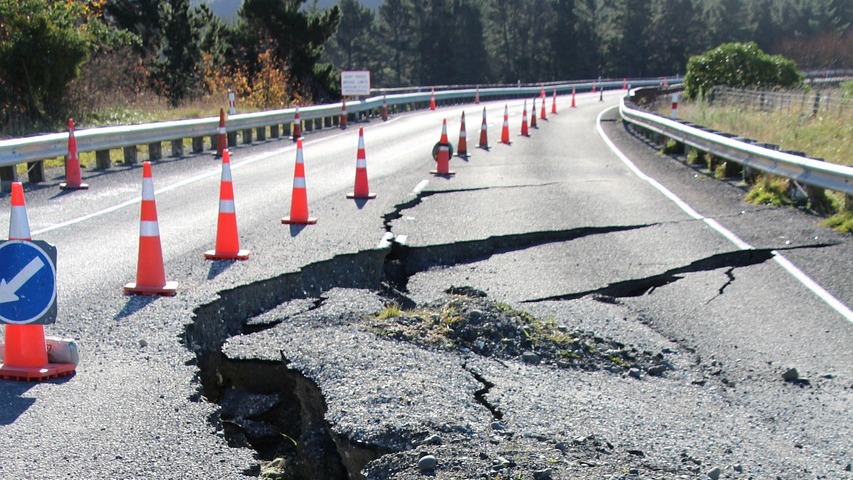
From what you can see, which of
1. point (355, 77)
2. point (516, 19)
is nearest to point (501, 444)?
point (355, 77)

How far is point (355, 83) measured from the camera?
36.8 m

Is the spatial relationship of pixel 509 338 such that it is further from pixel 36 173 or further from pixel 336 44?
pixel 336 44

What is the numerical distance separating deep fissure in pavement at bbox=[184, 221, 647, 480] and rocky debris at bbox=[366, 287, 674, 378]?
640mm

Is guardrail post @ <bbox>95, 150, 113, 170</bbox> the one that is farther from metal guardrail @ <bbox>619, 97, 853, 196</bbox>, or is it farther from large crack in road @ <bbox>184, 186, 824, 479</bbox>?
metal guardrail @ <bbox>619, 97, 853, 196</bbox>

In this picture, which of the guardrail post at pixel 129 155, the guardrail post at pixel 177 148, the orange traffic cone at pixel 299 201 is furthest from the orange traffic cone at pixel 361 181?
the guardrail post at pixel 177 148

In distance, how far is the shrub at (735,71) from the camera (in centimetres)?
3497

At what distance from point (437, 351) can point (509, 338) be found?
51 centimetres

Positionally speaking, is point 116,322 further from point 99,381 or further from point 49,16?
point 49,16

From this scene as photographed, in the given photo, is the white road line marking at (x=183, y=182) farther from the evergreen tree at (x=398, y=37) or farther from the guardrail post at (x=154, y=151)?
the evergreen tree at (x=398, y=37)

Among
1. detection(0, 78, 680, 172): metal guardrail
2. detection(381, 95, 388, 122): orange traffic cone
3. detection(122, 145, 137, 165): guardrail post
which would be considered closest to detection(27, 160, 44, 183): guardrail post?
detection(0, 78, 680, 172): metal guardrail

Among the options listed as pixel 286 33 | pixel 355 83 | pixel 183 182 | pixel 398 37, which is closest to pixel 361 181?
pixel 183 182

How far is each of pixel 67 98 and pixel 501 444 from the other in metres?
20.5

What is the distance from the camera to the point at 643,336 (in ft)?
20.6

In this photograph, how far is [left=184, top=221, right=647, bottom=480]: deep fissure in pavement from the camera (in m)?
4.65
